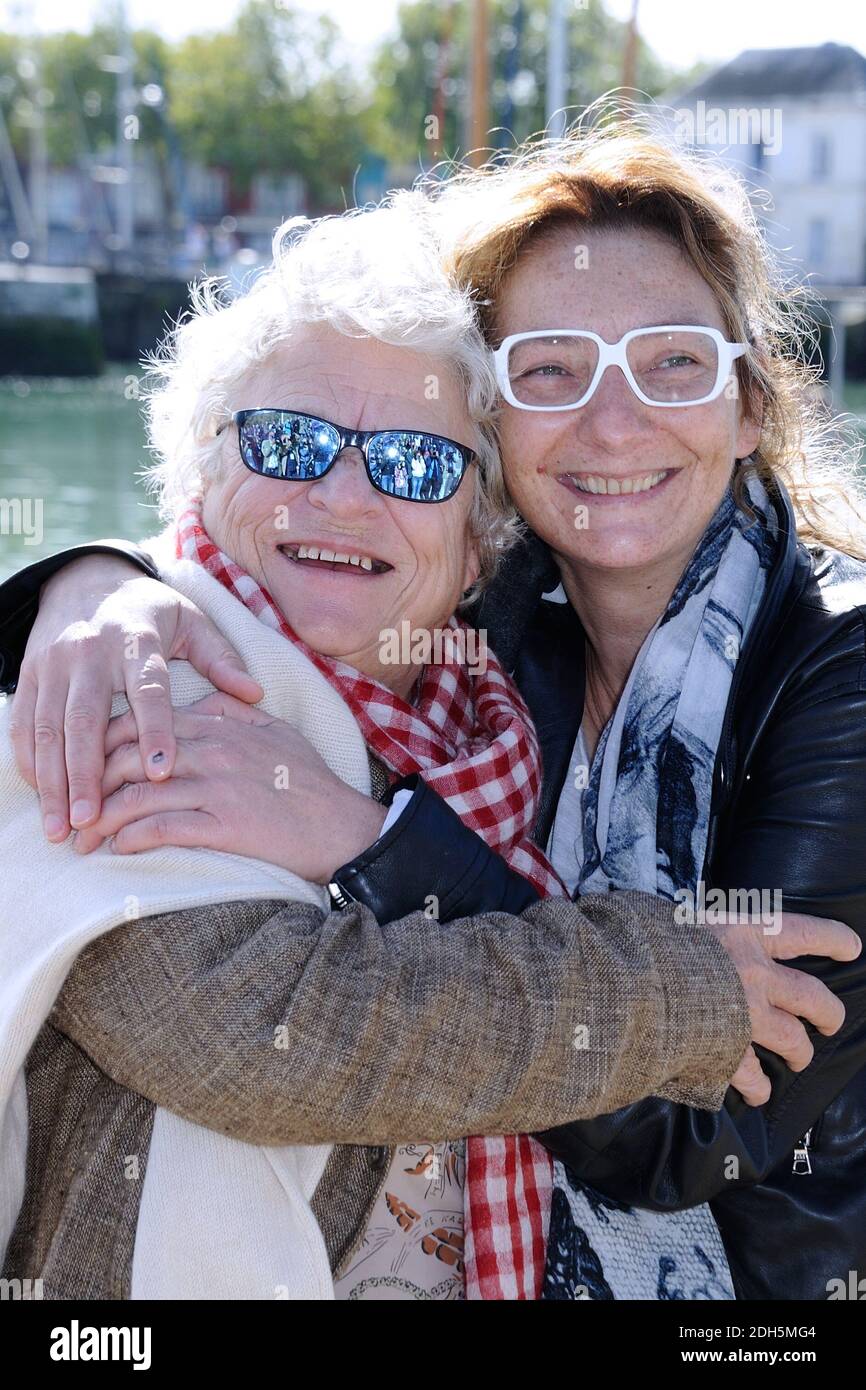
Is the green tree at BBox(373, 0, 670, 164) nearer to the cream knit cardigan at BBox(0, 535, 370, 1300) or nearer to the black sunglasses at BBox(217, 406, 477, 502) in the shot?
the black sunglasses at BBox(217, 406, 477, 502)

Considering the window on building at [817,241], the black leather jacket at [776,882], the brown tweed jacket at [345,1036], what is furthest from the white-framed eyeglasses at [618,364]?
the window on building at [817,241]

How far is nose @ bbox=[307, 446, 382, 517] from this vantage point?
2.51 meters

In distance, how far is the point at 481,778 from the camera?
2.56 m

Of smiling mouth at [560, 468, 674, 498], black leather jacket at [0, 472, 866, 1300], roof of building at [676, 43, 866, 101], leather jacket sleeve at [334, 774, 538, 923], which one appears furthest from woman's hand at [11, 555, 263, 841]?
roof of building at [676, 43, 866, 101]

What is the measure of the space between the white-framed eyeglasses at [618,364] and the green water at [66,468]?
14.6ft

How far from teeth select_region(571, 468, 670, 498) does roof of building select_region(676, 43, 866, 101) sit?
53292mm

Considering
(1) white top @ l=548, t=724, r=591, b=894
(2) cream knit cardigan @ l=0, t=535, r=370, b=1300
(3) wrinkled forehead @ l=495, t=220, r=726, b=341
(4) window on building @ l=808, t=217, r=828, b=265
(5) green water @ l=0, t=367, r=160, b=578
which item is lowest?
(2) cream knit cardigan @ l=0, t=535, r=370, b=1300

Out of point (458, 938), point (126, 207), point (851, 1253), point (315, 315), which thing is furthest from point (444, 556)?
point (126, 207)

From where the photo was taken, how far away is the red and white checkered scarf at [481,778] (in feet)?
7.74

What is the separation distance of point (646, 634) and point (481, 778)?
2.30 feet

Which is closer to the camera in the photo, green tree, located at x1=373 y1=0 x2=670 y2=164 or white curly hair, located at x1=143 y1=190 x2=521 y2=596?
white curly hair, located at x1=143 y1=190 x2=521 y2=596

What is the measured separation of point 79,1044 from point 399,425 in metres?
1.16

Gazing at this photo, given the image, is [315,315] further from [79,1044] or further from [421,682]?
[79,1044]
